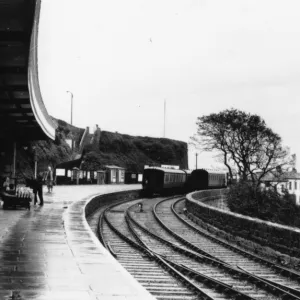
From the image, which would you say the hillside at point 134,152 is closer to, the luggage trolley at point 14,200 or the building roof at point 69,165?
the building roof at point 69,165

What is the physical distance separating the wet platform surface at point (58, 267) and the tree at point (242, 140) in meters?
41.1

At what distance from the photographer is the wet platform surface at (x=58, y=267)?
6.68 meters

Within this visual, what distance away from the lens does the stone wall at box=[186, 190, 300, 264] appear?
1257 cm

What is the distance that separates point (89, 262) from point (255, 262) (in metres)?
5.30

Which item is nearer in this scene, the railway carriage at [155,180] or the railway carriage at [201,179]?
the railway carriage at [155,180]

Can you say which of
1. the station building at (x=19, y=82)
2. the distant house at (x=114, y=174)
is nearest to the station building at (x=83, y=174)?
the distant house at (x=114, y=174)

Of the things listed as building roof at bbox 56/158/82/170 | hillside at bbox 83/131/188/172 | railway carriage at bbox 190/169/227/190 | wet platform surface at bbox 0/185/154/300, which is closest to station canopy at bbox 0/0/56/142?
wet platform surface at bbox 0/185/154/300

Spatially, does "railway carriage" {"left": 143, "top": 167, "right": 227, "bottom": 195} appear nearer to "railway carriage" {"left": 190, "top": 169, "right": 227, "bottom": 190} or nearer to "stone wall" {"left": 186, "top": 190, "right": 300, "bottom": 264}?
"railway carriage" {"left": 190, "top": 169, "right": 227, "bottom": 190}

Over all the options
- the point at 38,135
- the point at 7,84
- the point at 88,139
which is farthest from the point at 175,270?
the point at 88,139

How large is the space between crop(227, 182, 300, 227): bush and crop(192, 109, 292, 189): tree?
82.7 ft

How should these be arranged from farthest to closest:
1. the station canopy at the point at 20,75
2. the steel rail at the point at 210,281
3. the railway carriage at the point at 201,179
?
the railway carriage at the point at 201,179 < the station canopy at the point at 20,75 < the steel rail at the point at 210,281

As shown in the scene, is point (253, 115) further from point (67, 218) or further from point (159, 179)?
point (67, 218)

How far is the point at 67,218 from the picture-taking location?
1792cm

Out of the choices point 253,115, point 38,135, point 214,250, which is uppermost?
point 253,115
